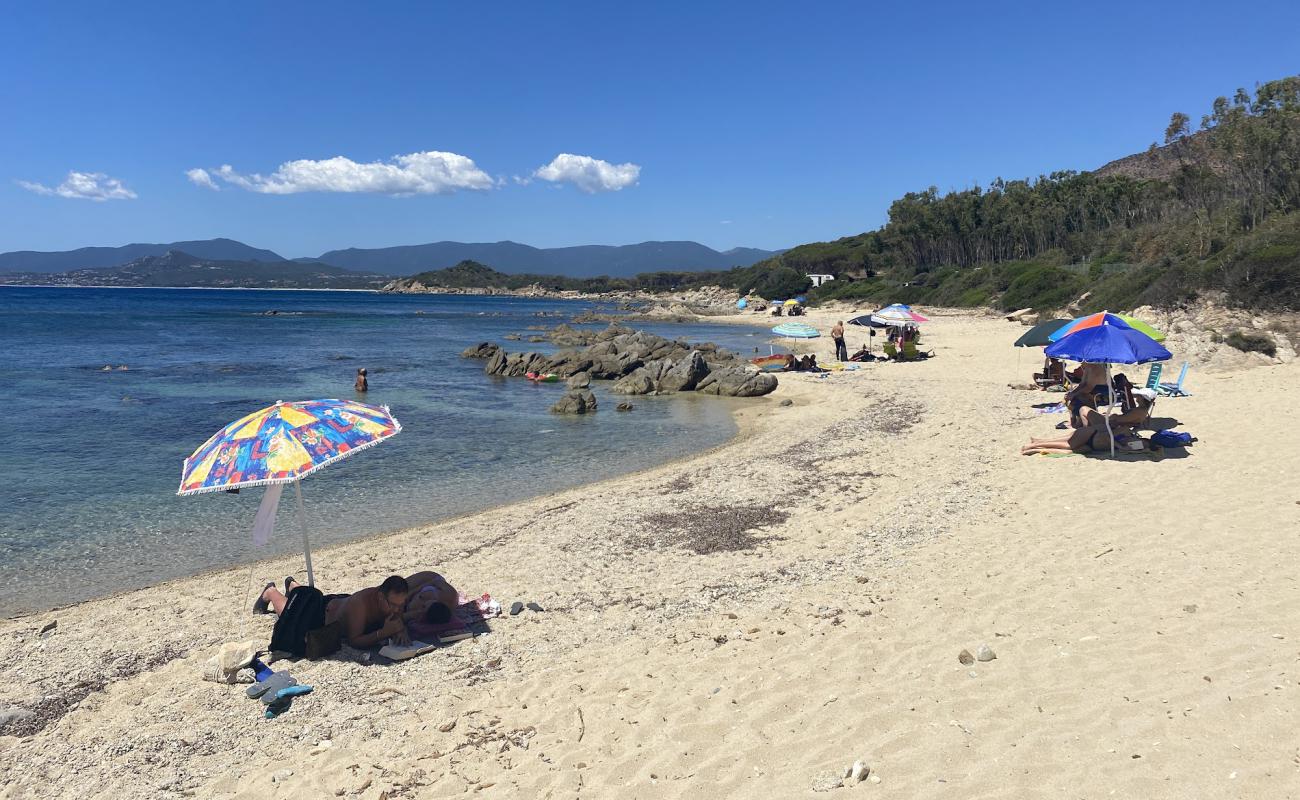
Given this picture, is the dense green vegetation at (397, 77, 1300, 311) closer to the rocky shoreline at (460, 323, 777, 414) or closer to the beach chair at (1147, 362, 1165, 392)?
the beach chair at (1147, 362, 1165, 392)

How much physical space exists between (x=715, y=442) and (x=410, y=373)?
69.7 ft

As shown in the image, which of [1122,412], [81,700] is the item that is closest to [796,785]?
[81,700]

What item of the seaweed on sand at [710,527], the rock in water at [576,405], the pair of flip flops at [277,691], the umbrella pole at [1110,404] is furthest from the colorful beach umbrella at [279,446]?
the rock in water at [576,405]

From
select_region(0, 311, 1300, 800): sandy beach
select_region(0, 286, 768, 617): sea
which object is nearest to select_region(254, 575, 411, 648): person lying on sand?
select_region(0, 311, 1300, 800): sandy beach

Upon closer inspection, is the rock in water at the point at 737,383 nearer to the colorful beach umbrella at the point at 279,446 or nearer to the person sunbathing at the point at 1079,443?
the person sunbathing at the point at 1079,443

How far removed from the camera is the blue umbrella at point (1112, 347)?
422 inches

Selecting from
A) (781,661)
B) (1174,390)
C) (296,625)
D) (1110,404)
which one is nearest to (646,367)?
(1174,390)

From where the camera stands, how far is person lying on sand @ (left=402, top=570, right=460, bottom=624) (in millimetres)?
7223

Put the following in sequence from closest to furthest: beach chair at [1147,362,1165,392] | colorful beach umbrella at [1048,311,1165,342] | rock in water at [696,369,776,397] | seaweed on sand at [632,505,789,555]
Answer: seaweed on sand at [632,505,789,555]
colorful beach umbrella at [1048,311,1165,342]
beach chair at [1147,362,1165,392]
rock in water at [696,369,776,397]

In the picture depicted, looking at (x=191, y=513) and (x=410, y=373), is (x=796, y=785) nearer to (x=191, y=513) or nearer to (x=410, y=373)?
(x=191, y=513)

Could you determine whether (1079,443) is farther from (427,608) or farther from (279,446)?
(279,446)

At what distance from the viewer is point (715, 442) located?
713 inches

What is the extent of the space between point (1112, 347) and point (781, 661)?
8.00 metres

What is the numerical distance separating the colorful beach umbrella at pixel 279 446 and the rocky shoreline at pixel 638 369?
52.1ft
